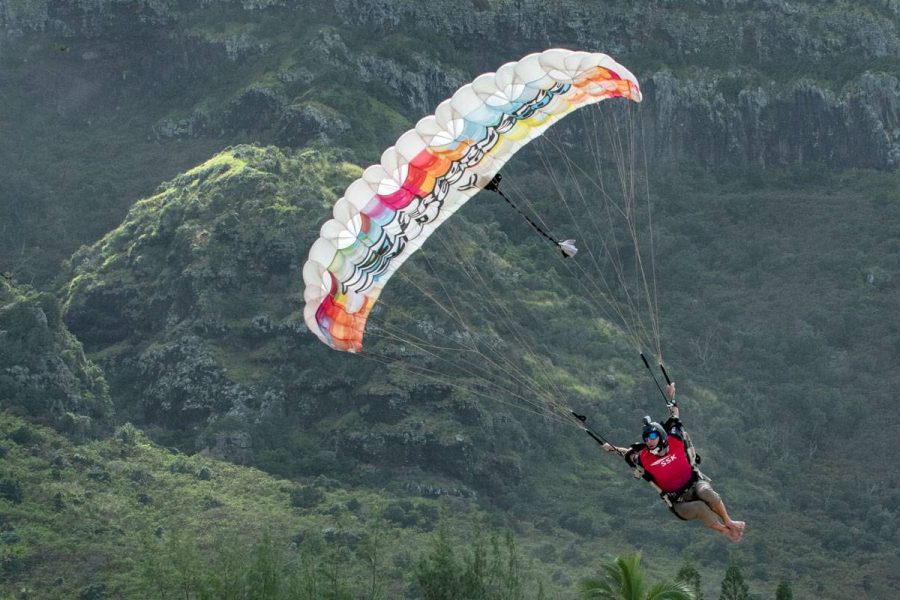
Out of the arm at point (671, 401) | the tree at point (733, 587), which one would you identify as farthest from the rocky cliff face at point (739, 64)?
the arm at point (671, 401)

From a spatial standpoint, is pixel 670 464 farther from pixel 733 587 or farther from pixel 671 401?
pixel 733 587

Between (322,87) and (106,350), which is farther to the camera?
(322,87)

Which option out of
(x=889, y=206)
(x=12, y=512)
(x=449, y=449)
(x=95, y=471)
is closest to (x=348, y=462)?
(x=449, y=449)

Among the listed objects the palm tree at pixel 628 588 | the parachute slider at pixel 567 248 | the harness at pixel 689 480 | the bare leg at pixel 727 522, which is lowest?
the palm tree at pixel 628 588

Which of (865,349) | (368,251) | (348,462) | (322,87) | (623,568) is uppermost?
(322,87)

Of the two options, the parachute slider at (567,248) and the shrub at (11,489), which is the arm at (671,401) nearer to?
the parachute slider at (567,248)

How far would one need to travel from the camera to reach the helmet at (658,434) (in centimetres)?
A: 4094

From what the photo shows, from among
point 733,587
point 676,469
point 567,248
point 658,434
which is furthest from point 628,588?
point 733,587

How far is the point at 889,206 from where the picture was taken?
137m

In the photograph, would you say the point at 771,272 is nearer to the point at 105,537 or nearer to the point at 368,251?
the point at 105,537

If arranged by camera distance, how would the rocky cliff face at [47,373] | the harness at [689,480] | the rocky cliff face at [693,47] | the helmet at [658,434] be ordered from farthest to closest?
the rocky cliff face at [693,47] < the rocky cliff face at [47,373] < the harness at [689,480] < the helmet at [658,434]

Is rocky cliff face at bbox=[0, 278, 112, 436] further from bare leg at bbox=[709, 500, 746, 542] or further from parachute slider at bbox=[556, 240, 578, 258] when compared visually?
bare leg at bbox=[709, 500, 746, 542]

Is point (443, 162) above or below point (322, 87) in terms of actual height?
below

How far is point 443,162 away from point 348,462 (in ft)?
191
